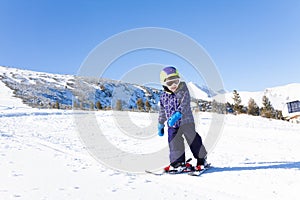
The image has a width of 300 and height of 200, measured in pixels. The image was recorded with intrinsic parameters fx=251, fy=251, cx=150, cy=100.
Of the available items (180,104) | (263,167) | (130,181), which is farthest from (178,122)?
(263,167)

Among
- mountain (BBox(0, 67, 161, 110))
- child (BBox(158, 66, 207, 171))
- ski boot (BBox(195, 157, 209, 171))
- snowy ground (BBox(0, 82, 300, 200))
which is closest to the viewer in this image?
snowy ground (BBox(0, 82, 300, 200))

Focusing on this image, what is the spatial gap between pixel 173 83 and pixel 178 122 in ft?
2.39

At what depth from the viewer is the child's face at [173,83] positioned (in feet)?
15.2

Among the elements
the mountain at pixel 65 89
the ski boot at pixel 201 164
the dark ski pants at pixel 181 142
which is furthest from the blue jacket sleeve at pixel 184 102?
the mountain at pixel 65 89

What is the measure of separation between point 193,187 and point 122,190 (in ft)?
3.38

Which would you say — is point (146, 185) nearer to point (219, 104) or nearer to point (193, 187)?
point (193, 187)

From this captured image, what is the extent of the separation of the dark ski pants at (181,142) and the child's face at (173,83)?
0.73m

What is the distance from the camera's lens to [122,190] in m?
3.19

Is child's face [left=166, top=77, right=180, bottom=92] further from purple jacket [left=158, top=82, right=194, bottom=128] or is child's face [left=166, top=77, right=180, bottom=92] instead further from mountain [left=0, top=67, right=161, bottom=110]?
mountain [left=0, top=67, right=161, bottom=110]

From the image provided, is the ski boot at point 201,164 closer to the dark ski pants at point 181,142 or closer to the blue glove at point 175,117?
the dark ski pants at point 181,142

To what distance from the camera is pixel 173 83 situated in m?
4.66

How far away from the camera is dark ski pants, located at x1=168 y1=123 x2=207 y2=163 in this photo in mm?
4598

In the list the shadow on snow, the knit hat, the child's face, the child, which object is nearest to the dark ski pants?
the child

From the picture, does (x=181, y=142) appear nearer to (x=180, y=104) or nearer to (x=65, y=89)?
(x=180, y=104)
